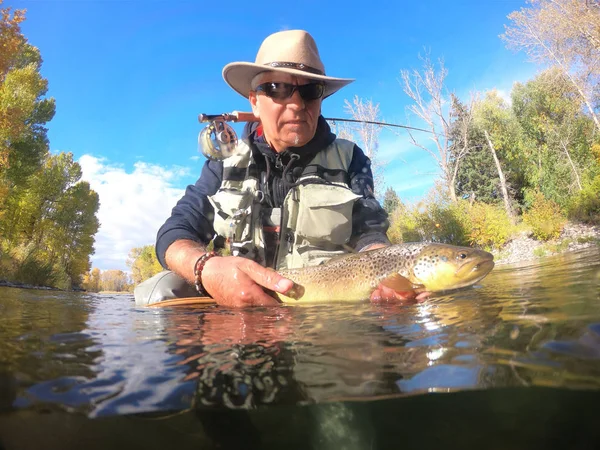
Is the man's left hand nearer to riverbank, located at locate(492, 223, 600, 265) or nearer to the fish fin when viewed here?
the fish fin

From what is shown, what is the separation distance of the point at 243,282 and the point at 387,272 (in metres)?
1.12

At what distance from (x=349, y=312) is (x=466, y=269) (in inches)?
43.8

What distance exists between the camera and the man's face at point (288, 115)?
136 inches

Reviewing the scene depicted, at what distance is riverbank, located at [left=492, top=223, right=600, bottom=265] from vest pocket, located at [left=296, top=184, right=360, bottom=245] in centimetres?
1866

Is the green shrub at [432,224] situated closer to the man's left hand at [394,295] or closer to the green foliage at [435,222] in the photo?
the green foliage at [435,222]

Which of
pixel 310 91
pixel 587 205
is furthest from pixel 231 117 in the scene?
pixel 587 205

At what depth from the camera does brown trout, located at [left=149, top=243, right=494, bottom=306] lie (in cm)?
271

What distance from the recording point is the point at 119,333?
1560 millimetres

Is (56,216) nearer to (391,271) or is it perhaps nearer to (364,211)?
(364,211)

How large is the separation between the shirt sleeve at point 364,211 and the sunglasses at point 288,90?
850 mm

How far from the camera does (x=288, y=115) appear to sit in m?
3.48

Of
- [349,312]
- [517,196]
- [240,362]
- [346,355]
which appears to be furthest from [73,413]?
[517,196]

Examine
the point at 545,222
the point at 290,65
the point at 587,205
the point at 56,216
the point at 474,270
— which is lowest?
the point at 474,270

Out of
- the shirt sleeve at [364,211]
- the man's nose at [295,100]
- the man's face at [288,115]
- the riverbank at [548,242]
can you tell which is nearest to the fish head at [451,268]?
the shirt sleeve at [364,211]
